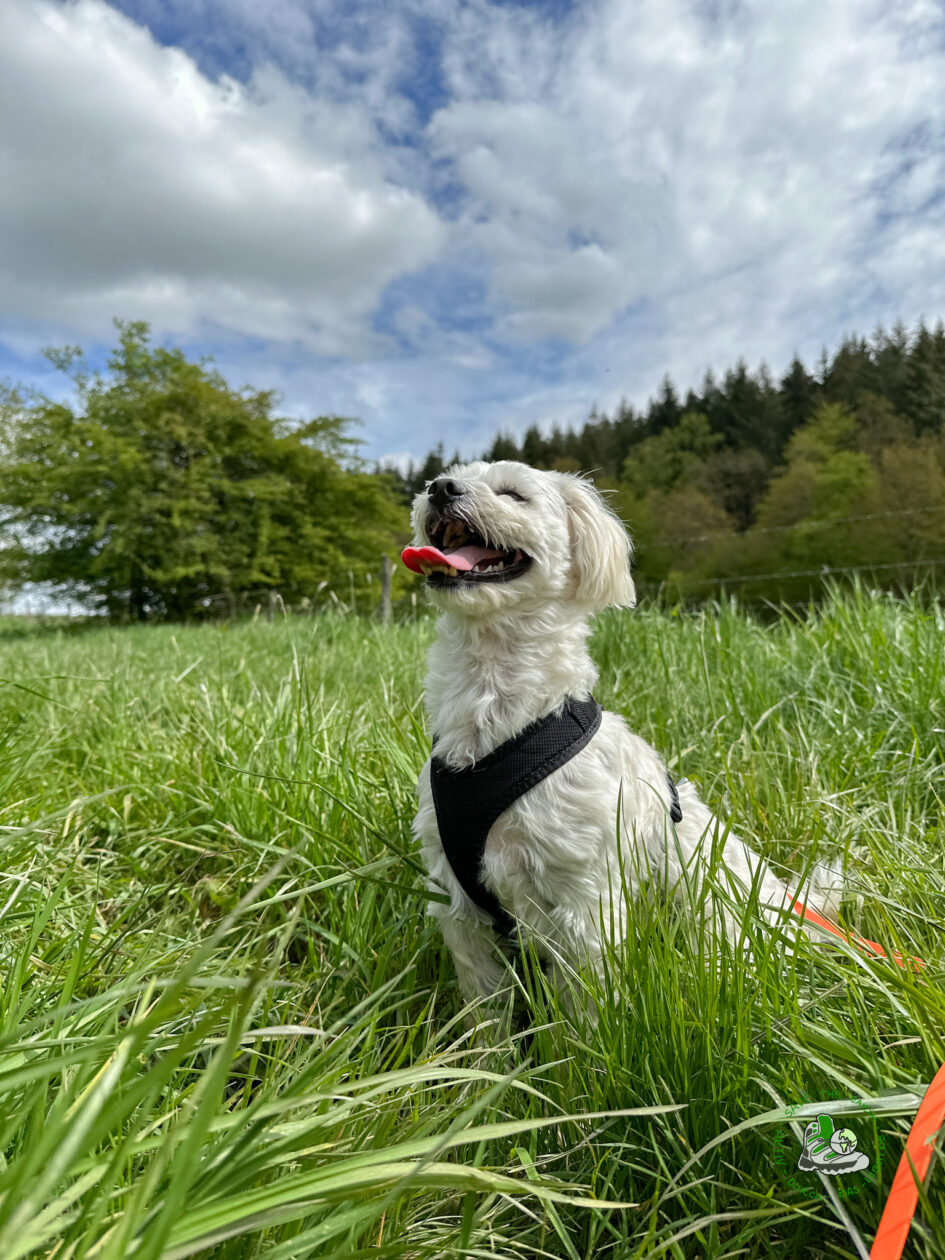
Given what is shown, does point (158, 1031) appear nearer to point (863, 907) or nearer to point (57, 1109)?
point (57, 1109)

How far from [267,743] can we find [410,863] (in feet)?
3.90

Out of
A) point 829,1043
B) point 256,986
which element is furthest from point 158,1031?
point 829,1043

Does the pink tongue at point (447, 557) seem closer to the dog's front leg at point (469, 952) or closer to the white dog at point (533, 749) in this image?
the white dog at point (533, 749)

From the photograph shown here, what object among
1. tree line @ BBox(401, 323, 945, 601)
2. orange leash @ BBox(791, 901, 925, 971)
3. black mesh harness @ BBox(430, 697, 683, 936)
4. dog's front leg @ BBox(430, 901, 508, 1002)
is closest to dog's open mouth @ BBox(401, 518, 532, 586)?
black mesh harness @ BBox(430, 697, 683, 936)

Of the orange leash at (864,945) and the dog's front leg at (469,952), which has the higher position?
the orange leash at (864,945)

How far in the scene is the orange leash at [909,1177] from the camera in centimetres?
110

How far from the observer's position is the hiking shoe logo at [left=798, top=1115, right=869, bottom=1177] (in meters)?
1.27

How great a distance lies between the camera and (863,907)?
7.36ft

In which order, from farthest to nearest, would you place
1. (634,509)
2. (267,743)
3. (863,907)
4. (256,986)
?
(634,509), (267,743), (863,907), (256,986)

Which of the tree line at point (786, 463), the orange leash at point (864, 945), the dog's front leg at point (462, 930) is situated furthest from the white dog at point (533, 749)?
the tree line at point (786, 463)

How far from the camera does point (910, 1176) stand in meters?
1.17

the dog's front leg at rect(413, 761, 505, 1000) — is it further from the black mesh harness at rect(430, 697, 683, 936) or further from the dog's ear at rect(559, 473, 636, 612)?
the dog's ear at rect(559, 473, 636, 612)

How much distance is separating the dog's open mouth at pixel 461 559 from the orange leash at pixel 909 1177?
5.79 feet

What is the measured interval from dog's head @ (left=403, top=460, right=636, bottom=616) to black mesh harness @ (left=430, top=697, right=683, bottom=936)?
496 millimetres
